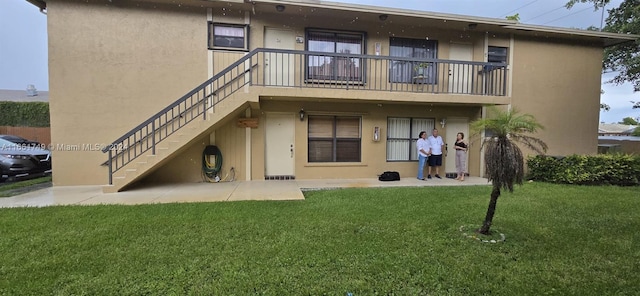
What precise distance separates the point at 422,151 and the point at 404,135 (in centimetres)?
90

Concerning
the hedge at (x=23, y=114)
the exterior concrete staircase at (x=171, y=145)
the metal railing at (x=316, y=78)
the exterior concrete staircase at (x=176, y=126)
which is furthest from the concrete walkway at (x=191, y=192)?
the hedge at (x=23, y=114)

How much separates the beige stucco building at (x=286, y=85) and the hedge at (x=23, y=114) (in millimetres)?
9228

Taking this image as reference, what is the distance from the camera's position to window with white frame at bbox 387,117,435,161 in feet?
30.8

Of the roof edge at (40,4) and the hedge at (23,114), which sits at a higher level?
the roof edge at (40,4)

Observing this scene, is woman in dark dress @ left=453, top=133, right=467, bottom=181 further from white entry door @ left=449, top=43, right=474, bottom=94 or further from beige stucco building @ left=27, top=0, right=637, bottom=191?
white entry door @ left=449, top=43, right=474, bottom=94

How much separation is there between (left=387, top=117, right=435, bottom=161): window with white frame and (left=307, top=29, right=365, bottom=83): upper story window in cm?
206

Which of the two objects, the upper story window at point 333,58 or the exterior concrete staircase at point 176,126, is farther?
the upper story window at point 333,58

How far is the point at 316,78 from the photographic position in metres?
8.46

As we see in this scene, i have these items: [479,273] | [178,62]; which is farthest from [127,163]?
[479,273]

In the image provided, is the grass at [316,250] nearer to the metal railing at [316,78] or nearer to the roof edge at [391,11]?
the metal railing at [316,78]

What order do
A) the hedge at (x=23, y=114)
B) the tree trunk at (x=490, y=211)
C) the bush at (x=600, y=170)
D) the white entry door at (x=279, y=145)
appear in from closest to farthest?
the tree trunk at (x=490, y=211) < the bush at (x=600, y=170) < the white entry door at (x=279, y=145) < the hedge at (x=23, y=114)

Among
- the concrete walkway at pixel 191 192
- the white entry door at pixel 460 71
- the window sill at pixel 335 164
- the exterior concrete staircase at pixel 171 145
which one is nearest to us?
the concrete walkway at pixel 191 192

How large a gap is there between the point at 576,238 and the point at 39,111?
66.7 feet

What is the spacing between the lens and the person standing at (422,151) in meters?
8.86
